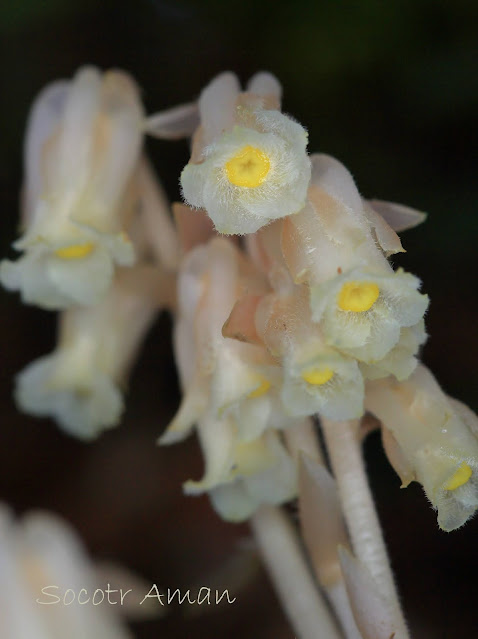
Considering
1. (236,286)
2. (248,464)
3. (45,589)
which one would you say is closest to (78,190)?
(236,286)

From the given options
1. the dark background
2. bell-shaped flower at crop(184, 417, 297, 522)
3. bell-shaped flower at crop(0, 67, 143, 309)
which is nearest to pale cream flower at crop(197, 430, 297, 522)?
bell-shaped flower at crop(184, 417, 297, 522)

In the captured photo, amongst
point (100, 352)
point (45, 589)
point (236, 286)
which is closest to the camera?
point (45, 589)

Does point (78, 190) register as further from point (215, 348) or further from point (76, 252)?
point (215, 348)

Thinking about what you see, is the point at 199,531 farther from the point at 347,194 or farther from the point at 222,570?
the point at 347,194

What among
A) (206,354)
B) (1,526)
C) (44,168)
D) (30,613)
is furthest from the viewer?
(44,168)

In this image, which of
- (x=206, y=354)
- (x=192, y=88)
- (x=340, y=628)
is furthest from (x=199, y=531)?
(x=192, y=88)

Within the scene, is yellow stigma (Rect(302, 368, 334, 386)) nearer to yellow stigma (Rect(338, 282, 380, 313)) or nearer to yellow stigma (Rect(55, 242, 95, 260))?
yellow stigma (Rect(338, 282, 380, 313))

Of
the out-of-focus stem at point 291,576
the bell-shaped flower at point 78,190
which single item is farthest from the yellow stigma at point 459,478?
the bell-shaped flower at point 78,190
